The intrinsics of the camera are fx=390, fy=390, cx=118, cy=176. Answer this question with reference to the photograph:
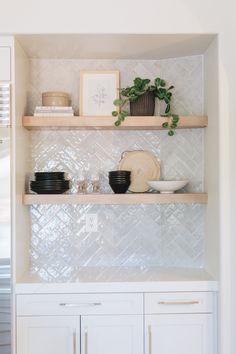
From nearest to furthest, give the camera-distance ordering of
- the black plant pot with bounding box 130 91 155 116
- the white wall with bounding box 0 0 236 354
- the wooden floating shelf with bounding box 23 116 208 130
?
the white wall with bounding box 0 0 236 354 < the wooden floating shelf with bounding box 23 116 208 130 < the black plant pot with bounding box 130 91 155 116

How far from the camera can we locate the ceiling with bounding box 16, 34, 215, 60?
7.11ft

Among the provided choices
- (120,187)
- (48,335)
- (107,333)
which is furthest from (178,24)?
(48,335)

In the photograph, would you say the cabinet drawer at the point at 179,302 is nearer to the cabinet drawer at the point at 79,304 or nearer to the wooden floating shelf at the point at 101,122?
the cabinet drawer at the point at 79,304

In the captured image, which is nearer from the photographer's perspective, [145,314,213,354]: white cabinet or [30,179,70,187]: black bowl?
[145,314,213,354]: white cabinet

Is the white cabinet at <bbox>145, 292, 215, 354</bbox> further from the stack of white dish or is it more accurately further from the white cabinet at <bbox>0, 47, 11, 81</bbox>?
the white cabinet at <bbox>0, 47, 11, 81</bbox>

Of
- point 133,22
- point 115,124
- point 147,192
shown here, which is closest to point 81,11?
point 133,22

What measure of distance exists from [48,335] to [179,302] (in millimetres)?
741

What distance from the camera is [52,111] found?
236 centimetres

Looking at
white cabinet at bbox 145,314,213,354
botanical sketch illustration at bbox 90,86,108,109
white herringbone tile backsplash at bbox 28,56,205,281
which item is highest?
botanical sketch illustration at bbox 90,86,108,109

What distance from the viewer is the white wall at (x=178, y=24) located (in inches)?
83.1

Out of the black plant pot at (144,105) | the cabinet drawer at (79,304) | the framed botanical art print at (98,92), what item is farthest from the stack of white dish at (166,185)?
the cabinet drawer at (79,304)

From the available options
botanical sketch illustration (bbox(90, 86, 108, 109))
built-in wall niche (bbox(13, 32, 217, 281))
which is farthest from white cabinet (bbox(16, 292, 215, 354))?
botanical sketch illustration (bbox(90, 86, 108, 109))

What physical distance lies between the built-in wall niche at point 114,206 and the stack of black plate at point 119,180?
0.64 feet

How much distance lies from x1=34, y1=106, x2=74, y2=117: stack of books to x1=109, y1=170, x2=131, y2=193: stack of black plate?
0.45 m
